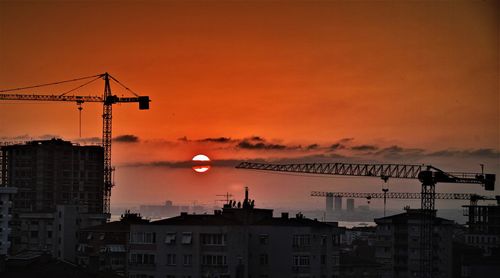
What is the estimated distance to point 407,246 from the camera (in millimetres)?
106250

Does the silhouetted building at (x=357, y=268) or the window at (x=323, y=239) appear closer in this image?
the window at (x=323, y=239)

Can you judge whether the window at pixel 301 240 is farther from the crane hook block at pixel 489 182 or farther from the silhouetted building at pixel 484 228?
the crane hook block at pixel 489 182

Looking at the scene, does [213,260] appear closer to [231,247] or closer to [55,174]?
[231,247]

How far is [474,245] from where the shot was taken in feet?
414

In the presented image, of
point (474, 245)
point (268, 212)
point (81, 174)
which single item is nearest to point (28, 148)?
point (81, 174)

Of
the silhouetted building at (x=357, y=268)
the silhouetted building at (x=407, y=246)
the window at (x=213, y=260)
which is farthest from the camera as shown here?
the silhouetted building at (x=407, y=246)

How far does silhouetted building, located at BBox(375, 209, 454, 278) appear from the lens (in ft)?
338

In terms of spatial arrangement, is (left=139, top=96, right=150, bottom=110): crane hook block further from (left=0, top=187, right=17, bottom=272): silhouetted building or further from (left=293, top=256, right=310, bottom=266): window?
(left=293, top=256, right=310, bottom=266): window

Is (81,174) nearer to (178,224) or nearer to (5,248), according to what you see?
(5,248)

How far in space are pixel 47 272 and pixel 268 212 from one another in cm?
1743

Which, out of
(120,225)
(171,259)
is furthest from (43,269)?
(120,225)

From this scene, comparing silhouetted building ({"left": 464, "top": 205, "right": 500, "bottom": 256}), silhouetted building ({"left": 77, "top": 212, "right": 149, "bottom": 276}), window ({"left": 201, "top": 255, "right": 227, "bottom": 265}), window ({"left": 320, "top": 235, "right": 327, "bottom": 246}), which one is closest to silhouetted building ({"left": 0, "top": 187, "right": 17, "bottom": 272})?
silhouetted building ({"left": 77, "top": 212, "right": 149, "bottom": 276})

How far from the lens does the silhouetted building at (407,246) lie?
10300 cm

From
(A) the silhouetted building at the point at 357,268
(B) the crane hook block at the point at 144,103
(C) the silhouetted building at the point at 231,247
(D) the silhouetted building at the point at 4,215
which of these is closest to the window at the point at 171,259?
(C) the silhouetted building at the point at 231,247
